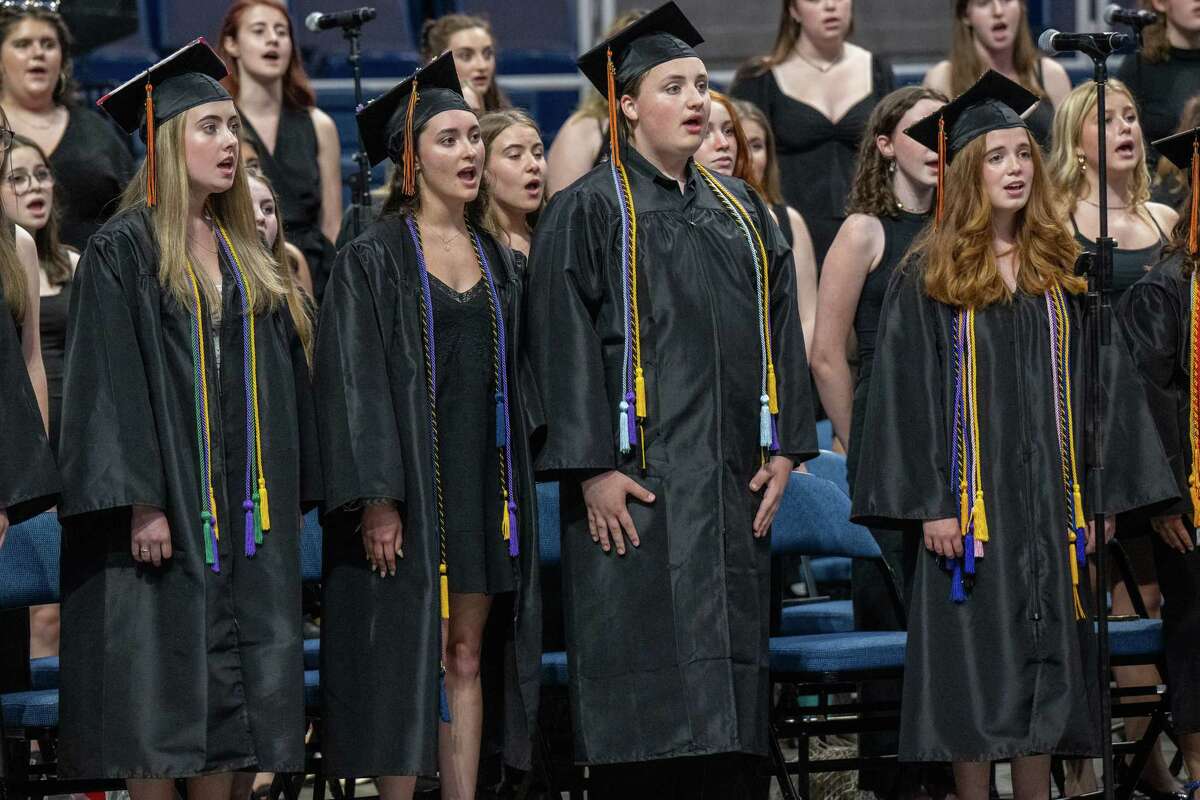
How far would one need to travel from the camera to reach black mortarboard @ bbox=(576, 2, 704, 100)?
4.69 m

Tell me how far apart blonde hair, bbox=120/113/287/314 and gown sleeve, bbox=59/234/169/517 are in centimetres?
11

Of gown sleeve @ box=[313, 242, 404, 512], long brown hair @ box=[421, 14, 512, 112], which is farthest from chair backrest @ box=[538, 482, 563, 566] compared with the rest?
long brown hair @ box=[421, 14, 512, 112]

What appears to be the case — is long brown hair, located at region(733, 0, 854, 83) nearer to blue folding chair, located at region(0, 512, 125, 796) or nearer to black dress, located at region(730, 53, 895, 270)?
black dress, located at region(730, 53, 895, 270)

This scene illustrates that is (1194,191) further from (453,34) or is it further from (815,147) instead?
(453,34)

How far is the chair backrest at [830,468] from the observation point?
580cm

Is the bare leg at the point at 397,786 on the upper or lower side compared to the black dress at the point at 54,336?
lower

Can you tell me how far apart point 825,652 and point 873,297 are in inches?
43.6

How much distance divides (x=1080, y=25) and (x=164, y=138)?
4.95m

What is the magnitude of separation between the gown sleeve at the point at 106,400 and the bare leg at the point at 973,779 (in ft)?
6.42

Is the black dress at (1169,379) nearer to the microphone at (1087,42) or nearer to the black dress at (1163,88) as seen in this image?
the microphone at (1087,42)

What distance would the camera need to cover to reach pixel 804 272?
611 cm

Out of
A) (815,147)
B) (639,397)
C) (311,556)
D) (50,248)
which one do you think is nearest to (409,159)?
(639,397)

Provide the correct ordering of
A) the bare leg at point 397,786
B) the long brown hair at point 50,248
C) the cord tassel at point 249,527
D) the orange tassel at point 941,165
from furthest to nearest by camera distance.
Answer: the long brown hair at point 50,248
the orange tassel at point 941,165
the bare leg at point 397,786
the cord tassel at point 249,527

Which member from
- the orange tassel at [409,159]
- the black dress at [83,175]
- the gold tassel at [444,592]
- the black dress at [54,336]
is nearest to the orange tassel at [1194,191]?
the orange tassel at [409,159]
